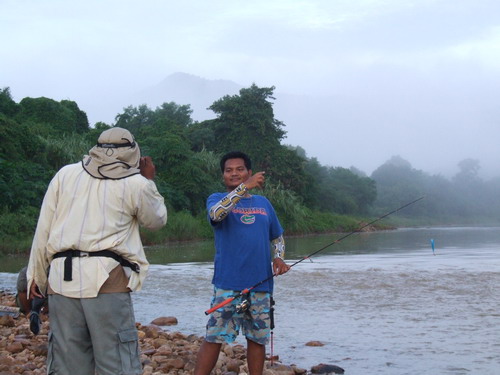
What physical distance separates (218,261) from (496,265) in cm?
1160

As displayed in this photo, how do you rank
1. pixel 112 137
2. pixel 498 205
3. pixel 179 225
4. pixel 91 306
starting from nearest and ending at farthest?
pixel 91 306 < pixel 112 137 < pixel 179 225 < pixel 498 205

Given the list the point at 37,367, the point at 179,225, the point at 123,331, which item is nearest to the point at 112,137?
the point at 123,331

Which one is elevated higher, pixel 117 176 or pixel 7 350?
pixel 117 176

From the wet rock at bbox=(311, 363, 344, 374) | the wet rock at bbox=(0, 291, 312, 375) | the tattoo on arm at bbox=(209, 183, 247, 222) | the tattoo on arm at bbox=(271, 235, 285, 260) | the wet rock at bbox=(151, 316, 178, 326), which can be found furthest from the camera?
the wet rock at bbox=(151, 316, 178, 326)

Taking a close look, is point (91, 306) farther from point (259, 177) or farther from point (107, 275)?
point (259, 177)

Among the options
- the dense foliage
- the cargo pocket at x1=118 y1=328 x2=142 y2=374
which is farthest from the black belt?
the dense foliage

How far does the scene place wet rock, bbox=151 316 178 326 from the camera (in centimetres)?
806

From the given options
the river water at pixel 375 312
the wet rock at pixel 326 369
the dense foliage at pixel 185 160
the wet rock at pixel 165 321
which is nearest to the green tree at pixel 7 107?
the dense foliage at pixel 185 160

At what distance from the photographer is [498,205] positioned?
102 meters

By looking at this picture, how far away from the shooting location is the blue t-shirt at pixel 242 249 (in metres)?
4.16

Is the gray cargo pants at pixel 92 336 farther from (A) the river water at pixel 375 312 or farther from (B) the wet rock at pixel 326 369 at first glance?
(A) the river water at pixel 375 312

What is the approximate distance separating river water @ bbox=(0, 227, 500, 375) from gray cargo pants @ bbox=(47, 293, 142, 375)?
2.97 meters

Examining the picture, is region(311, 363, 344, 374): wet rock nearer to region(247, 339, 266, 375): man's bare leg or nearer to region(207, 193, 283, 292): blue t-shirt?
region(247, 339, 266, 375): man's bare leg

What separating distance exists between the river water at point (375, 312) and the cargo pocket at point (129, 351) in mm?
2908
